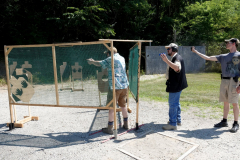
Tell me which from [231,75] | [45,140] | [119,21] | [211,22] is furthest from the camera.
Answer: [119,21]

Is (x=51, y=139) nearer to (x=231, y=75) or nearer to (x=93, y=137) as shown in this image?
(x=93, y=137)

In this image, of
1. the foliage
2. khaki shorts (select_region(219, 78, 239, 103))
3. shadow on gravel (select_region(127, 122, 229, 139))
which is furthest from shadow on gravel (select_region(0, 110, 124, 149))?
the foliage

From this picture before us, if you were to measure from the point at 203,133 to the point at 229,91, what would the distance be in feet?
3.62

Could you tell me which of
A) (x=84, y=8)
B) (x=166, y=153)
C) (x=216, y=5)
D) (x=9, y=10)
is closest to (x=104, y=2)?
(x=84, y=8)

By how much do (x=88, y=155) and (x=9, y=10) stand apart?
15025 mm

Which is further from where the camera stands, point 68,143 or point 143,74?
point 143,74

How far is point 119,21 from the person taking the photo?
19.0 meters

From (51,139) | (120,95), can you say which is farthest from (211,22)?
(51,139)

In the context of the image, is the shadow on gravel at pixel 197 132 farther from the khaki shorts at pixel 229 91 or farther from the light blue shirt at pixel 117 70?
the light blue shirt at pixel 117 70

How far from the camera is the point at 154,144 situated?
4035 millimetres

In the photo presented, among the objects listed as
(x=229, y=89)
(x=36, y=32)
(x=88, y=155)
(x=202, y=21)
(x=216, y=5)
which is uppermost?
(x=216, y=5)

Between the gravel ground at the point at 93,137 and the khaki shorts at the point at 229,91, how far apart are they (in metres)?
0.72

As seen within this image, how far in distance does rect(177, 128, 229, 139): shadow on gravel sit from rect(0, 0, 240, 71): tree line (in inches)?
426

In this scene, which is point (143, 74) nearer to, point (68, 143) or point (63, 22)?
point (63, 22)
